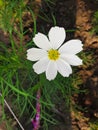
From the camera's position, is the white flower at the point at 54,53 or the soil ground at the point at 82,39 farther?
the soil ground at the point at 82,39

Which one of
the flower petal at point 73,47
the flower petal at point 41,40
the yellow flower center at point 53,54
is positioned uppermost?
the flower petal at point 41,40

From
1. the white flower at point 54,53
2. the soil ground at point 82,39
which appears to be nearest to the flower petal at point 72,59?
the white flower at point 54,53

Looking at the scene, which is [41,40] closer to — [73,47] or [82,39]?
[73,47]

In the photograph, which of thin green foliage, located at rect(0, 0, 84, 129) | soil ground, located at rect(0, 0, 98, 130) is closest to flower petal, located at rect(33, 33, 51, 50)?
thin green foliage, located at rect(0, 0, 84, 129)

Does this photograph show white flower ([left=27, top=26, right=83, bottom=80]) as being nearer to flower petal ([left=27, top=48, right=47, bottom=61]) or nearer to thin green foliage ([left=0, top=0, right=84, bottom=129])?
flower petal ([left=27, top=48, right=47, bottom=61])

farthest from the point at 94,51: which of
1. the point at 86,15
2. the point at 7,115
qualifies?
the point at 7,115

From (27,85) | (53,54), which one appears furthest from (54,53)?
(27,85)

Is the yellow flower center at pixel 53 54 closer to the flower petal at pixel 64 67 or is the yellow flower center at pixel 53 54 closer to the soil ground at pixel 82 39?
the flower petal at pixel 64 67

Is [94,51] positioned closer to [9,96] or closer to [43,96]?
[43,96]
